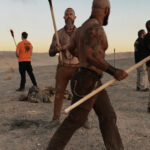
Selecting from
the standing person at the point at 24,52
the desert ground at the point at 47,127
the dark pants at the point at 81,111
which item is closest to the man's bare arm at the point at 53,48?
the desert ground at the point at 47,127

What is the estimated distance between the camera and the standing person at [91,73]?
131 inches

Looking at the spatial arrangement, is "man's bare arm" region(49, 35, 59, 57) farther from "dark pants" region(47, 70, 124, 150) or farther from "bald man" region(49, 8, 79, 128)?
"dark pants" region(47, 70, 124, 150)

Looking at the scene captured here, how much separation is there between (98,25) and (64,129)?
4.10 feet

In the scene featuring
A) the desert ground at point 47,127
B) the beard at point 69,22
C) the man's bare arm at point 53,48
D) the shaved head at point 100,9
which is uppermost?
the shaved head at point 100,9

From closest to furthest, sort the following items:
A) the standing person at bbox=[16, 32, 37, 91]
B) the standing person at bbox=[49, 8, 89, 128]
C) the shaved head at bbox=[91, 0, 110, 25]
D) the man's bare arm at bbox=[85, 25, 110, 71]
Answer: the man's bare arm at bbox=[85, 25, 110, 71] < the shaved head at bbox=[91, 0, 110, 25] < the standing person at bbox=[49, 8, 89, 128] < the standing person at bbox=[16, 32, 37, 91]

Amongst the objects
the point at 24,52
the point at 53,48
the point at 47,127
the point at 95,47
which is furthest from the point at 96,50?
the point at 24,52

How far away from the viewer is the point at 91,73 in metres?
3.51

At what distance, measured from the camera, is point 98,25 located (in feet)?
11.1

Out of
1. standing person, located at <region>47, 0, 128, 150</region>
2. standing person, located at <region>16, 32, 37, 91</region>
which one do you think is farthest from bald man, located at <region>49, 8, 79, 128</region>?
standing person, located at <region>16, 32, 37, 91</region>

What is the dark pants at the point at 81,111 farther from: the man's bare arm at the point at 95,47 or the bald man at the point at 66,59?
the bald man at the point at 66,59

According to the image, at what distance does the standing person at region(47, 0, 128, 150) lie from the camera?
131 inches

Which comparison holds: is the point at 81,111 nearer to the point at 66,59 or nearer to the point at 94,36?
the point at 94,36

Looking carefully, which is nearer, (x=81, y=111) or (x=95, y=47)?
(x=95, y=47)

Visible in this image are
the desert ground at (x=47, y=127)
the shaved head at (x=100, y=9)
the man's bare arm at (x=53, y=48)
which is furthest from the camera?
the man's bare arm at (x=53, y=48)
